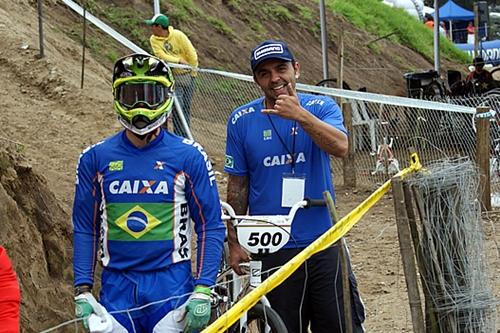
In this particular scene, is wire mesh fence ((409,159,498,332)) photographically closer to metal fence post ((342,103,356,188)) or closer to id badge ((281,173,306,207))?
id badge ((281,173,306,207))

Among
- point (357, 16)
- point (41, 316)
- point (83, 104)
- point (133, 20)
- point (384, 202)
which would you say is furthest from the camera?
point (357, 16)

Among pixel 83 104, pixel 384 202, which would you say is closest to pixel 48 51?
pixel 83 104

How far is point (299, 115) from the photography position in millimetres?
5090

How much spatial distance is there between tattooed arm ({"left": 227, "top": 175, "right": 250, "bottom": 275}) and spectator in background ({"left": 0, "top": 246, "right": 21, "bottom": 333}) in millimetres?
2081

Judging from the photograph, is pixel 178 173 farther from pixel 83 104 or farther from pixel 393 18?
pixel 393 18

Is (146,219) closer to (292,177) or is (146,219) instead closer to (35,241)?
(292,177)

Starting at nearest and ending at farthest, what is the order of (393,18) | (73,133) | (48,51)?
(73,133) < (48,51) < (393,18)

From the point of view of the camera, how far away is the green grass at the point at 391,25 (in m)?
32.7

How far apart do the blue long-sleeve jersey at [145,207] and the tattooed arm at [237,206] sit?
101 cm

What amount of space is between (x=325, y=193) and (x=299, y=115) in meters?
0.42

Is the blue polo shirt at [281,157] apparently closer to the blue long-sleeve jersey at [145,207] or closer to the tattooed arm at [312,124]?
the tattooed arm at [312,124]

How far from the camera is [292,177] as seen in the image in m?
5.48

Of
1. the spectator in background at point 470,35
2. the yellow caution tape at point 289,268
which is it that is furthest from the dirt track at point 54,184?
the spectator in background at point 470,35

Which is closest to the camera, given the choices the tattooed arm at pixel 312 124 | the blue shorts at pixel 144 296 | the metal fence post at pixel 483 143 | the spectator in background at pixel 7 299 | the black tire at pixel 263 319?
the spectator in background at pixel 7 299
